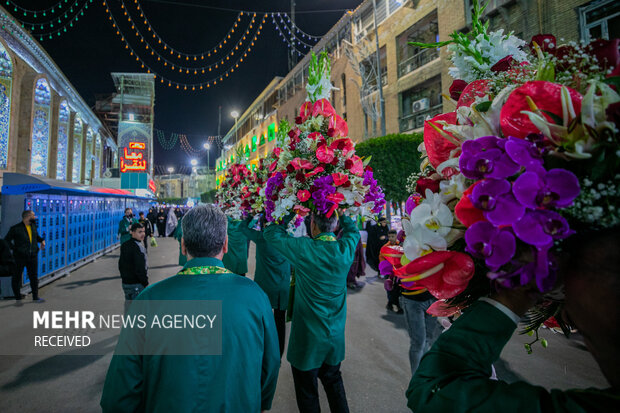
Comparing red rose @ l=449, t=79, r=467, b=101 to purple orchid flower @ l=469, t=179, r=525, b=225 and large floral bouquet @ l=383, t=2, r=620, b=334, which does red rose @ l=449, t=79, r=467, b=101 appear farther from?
purple orchid flower @ l=469, t=179, r=525, b=225

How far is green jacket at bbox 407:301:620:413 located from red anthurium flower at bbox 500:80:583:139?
55 centimetres

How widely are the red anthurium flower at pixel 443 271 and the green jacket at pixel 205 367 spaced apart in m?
1.12

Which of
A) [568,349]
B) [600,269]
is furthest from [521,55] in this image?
[568,349]

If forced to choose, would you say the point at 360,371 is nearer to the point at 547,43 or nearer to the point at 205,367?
the point at 205,367

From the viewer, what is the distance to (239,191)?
6.35 metres

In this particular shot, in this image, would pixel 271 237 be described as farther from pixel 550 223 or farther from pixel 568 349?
pixel 568 349

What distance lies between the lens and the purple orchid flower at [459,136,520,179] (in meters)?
0.81

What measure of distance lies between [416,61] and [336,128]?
16970 millimetres

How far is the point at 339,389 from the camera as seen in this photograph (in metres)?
2.84

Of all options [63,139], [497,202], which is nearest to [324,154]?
[497,202]

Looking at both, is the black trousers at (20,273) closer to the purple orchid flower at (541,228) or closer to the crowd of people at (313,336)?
the crowd of people at (313,336)

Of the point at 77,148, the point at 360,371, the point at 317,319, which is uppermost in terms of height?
the point at 77,148

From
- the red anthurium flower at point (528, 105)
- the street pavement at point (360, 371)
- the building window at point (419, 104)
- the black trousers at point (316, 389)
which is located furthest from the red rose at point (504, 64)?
the building window at point (419, 104)

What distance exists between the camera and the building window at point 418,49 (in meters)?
16.1
